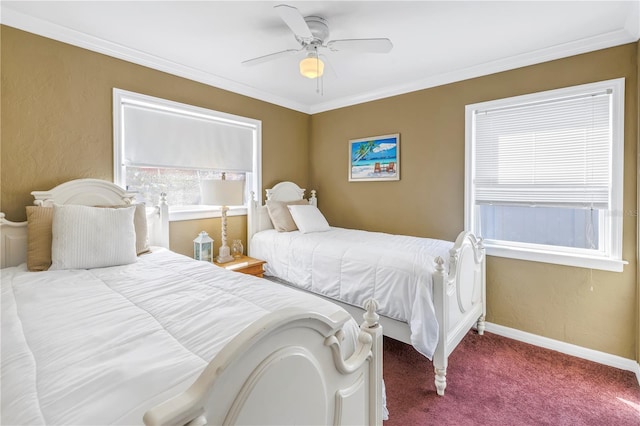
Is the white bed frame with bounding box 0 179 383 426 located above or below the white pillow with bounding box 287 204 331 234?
→ below

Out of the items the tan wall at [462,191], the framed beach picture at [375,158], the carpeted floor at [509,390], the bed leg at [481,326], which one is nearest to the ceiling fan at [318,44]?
the tan wall at [462,191]

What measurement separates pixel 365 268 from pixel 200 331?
58.2 inches

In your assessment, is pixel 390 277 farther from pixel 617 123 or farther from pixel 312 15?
pixel 617 123

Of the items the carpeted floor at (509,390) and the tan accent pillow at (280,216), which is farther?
the tan accent pillow at (280,216)

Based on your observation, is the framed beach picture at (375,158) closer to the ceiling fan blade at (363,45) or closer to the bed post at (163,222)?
the ceiling fan blade at (363,45)

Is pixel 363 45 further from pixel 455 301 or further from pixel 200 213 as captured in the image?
pixel 200 213

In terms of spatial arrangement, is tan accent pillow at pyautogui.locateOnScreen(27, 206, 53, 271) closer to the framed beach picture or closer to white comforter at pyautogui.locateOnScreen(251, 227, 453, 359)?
white comforter at pyautogui.locateOnScreen(251, 227, 453, 359)

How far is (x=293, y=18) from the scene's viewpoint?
167 cm

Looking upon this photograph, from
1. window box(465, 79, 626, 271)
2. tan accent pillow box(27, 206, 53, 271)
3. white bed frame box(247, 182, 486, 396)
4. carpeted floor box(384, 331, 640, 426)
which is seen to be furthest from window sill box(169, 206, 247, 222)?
window box(465, 79, 626, 271)

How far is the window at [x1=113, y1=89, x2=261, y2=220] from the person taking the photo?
261 centimetres

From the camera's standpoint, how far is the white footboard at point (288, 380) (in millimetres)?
636

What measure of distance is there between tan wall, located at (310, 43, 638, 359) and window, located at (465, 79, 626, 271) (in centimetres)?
8

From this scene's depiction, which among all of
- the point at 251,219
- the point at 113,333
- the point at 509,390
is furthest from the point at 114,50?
the point at 509,390

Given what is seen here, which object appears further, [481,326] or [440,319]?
[481,326]
